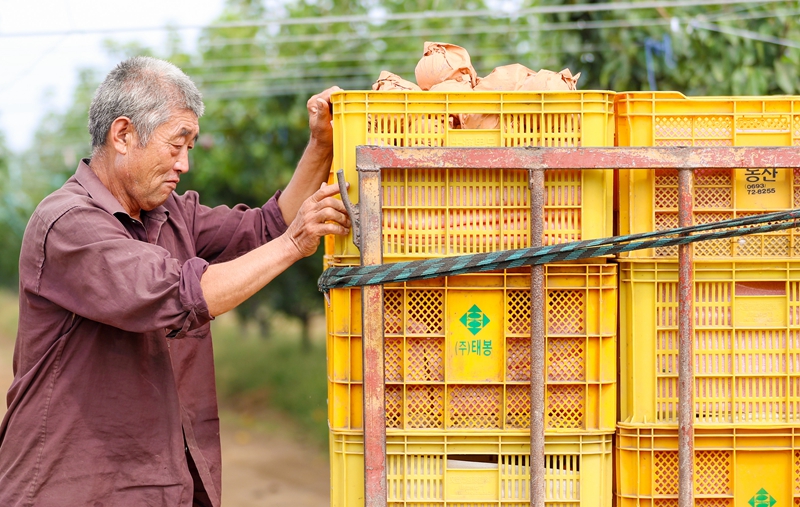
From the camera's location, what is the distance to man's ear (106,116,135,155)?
2.34 meters

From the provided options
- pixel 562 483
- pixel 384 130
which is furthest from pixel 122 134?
pixel 562 483

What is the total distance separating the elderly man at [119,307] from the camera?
2.12 m

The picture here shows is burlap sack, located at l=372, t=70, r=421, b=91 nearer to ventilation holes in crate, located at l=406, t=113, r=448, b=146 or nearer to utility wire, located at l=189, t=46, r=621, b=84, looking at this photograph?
ventilation holes in crate, located at l=406, t=113, r=448, b=146

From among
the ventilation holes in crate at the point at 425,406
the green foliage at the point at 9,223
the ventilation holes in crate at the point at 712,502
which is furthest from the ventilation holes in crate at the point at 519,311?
the green foliage at the point at 9,223

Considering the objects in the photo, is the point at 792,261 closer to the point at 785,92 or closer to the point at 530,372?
the point at 530,372

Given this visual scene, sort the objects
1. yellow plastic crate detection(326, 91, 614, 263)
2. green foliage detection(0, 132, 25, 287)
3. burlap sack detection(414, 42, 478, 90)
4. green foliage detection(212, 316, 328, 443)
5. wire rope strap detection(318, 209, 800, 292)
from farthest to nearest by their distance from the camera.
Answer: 1. green foliage detection(0, 132, 25, 287)
2. green foliage detection(212, 316, 328, 443)
3. burlap sack detection(414, 42, 478, 90)
4. yellow plastic crate detection(326, 91, 614, 263)
5. wire rope strap detection(318, 209, 800, 292)

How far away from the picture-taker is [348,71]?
7672 millimetres

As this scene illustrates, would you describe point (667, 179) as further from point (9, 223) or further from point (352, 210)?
point (9, 223)

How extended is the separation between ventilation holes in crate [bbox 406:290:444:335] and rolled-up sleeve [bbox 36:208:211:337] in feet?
1.76

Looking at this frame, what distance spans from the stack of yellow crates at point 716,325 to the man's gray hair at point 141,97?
127 cm

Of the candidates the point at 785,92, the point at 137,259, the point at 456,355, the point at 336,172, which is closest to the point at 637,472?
the point at 456,355

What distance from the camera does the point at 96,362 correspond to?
232 centimetres

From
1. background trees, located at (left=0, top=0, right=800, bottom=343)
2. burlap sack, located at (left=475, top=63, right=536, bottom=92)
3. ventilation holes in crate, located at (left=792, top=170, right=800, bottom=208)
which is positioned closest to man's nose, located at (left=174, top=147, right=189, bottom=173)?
burlap sack, located at (left=475, top=63, right=536, bottom=92)

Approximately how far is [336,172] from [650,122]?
87cm
